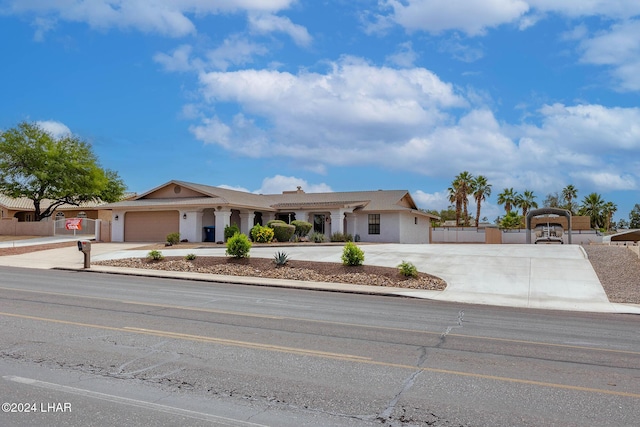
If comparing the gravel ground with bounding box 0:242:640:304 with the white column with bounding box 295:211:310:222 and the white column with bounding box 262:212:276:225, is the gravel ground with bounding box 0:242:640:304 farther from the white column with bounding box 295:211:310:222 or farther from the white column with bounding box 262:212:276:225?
the white column with bounding box 262:212:276:225

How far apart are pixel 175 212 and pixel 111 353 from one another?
101 feet

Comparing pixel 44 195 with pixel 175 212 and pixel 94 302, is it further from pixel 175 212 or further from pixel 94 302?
pixel 94 302

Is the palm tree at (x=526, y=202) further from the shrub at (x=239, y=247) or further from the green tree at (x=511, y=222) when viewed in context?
the shrub at (x=239, y=247)

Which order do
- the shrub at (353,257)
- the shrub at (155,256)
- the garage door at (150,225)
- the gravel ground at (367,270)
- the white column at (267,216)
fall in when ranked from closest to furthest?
the gravel ground at (367,270)
the shrub at (353,257)
the shrub at (155,256)
the garage door at (150,225)
the white column at (267,216)

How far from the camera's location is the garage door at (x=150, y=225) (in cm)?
3775

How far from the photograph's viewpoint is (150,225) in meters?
38.5

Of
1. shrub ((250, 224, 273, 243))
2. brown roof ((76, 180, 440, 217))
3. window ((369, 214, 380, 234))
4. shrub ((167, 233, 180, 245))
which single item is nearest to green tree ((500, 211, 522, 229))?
brown roof ((76, 180, 440, 217))

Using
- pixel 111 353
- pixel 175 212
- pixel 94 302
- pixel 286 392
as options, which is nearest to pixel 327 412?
pixel 286 392

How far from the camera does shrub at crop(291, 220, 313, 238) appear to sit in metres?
37.0

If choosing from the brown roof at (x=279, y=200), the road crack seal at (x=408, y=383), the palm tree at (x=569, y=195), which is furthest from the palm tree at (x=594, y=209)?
the road crack seal at (x=408, y=383)

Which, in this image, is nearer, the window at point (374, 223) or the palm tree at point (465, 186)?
the window at point (374, 223)

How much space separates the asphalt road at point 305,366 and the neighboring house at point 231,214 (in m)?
23.3

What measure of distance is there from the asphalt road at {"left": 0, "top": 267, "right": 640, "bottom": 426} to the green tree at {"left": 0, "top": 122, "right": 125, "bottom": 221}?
38.7 m

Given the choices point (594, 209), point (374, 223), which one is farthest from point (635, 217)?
point (374, 223)
